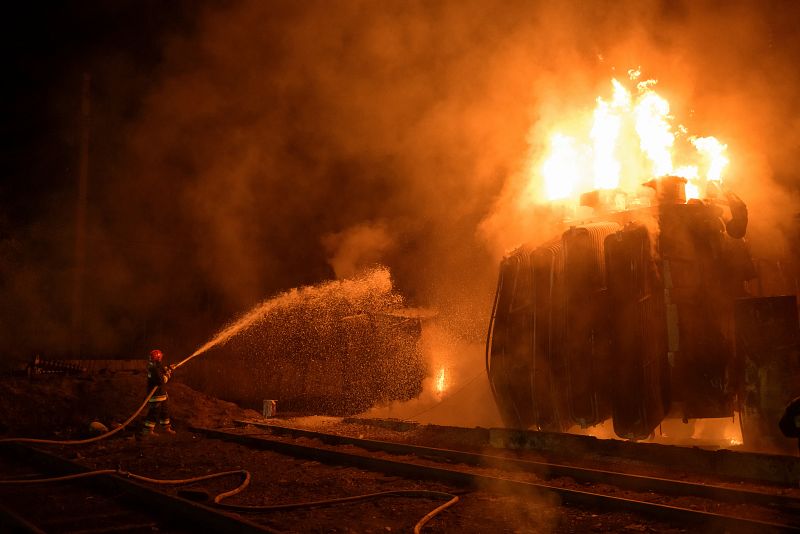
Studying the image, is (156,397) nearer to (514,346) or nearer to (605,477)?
(514,346)

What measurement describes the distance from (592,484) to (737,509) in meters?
1.52

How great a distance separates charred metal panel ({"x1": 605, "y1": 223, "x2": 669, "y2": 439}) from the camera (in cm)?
838

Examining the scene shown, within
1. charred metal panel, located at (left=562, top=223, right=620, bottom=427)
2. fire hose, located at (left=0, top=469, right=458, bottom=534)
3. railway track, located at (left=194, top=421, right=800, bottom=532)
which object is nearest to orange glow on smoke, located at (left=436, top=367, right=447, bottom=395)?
railway track, located at (left=194, top=421, right=800, bottom=532)

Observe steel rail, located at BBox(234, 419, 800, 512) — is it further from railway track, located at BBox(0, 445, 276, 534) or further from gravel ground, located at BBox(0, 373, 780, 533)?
railway track, located at BBox(0, 445, 276, 534)

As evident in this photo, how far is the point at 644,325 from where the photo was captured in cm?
843

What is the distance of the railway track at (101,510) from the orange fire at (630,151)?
813cm

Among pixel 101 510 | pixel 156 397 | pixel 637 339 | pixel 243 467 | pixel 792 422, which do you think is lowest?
pixel 101 510

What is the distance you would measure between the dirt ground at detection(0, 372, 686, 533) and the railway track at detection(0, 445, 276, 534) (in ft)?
1.54

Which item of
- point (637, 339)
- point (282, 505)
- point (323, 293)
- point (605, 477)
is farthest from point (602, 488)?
point (323, 293)

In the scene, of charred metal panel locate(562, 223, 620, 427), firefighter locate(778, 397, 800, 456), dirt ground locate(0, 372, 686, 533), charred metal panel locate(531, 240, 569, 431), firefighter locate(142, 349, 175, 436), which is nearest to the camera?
firefighter locate(778, 397, 800, 456)

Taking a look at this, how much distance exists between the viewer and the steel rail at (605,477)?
5.80m

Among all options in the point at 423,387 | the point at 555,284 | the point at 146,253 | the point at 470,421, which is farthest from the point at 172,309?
the point at 555,284

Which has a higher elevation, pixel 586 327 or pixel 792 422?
pixel 586 327

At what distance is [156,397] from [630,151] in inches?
381
